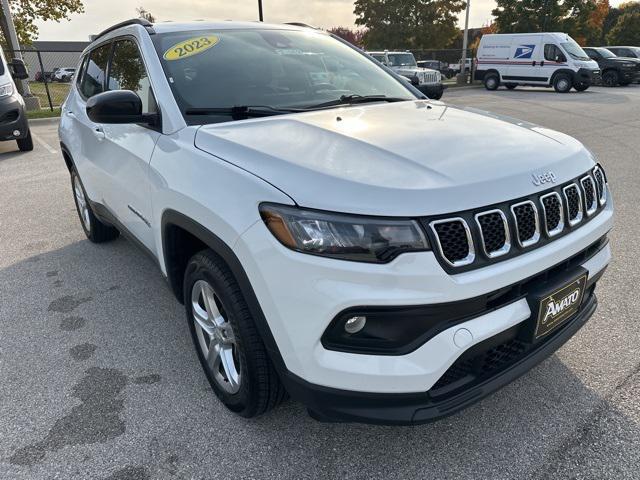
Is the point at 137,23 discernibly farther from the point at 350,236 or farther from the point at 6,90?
the point at 6,90

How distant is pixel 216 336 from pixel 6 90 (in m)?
8.20

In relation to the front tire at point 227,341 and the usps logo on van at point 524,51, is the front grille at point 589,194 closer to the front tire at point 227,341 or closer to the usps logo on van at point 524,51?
the front tire at point 227,341

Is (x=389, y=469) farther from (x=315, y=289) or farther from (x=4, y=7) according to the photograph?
(x=4, y=7)

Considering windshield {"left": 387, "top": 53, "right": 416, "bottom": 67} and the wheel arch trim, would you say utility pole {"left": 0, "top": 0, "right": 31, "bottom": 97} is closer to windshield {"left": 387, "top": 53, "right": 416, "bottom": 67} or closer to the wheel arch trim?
windshield {"left": 387, "top": 53, "right": 416, "bottom": 67}

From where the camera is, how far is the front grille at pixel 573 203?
6.64 feet

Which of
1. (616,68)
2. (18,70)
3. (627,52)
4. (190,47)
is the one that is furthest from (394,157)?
(627,52)

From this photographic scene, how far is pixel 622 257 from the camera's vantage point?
3.86 m

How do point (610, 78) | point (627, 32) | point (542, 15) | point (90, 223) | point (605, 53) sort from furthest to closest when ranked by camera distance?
point (627, 32), point (542, 15), point (605, 53), point (610, 78), point (90, 223)

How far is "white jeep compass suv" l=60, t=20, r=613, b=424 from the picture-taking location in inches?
64.1

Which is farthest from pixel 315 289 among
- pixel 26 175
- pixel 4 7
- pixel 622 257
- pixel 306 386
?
pixel 4 7

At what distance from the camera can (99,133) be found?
340 cm

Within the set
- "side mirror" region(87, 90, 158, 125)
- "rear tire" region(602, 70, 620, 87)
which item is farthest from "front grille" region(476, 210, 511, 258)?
"rear tire" region(602, 70, 620, 87)

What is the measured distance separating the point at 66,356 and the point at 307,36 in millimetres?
2565

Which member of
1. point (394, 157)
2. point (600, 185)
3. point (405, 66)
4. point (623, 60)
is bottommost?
point (623, 60)
